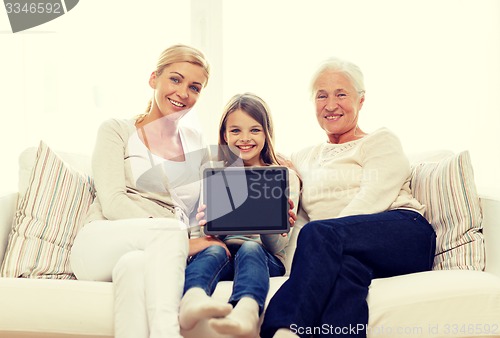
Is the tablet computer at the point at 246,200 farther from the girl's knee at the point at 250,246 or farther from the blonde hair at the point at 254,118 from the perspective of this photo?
the blonde hair at the point at 254,118

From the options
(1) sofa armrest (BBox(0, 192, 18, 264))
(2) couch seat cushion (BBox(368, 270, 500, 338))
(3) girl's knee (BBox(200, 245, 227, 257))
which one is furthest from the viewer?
(1) sofa armrest (BBox(0, 192, 18, 264))

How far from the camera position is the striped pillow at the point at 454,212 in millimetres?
1872

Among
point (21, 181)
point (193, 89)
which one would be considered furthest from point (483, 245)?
point (21, 181)

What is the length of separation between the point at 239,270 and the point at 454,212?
0.73 meters

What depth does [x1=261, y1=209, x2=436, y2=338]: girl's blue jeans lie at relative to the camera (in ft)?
5.00

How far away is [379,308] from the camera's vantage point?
1.57 meters

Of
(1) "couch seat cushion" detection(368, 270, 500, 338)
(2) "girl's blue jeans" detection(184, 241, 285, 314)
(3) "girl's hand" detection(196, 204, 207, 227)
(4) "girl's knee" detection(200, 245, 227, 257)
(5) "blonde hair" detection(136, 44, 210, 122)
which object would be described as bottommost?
(1) "couch seat cushion" detection(368, 270, 500, 338)

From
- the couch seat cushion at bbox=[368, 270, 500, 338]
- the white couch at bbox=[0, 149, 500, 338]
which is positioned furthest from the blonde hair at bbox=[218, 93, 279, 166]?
the couch seat cushion at bbox=[368, 270, 500, 338]

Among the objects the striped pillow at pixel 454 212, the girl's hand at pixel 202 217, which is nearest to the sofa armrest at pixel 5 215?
the girl's hand at pixel 202 217

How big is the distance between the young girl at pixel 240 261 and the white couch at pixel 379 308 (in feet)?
0.26

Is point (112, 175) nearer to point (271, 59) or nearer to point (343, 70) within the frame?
point (343, 70)

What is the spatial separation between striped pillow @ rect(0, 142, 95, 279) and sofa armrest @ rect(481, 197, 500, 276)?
4.28 feet

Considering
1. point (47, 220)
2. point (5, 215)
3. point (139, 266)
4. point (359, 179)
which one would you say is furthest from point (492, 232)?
point (5, 215)

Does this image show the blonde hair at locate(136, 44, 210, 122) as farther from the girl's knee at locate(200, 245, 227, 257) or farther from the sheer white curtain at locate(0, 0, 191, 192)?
the sheer white curtain at locate(0, 0, 191, 192)
